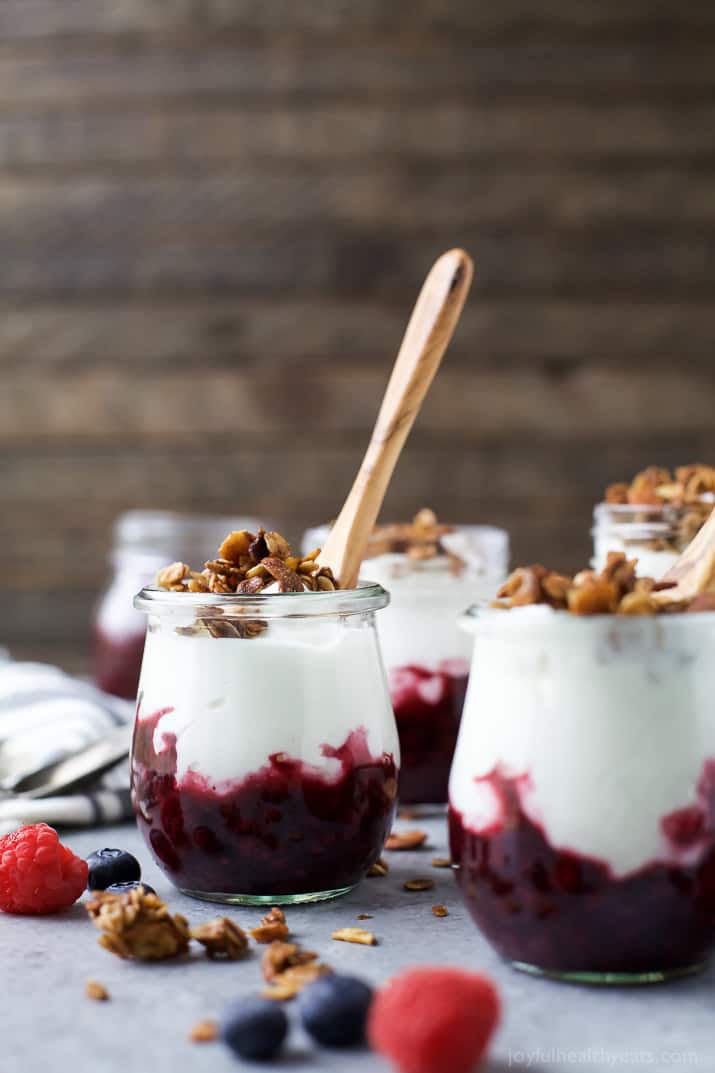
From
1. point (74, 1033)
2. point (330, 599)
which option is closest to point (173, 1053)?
point (74, 1033)

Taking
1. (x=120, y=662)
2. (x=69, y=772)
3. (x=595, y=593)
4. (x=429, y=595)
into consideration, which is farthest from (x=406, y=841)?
(x=120, y=662)

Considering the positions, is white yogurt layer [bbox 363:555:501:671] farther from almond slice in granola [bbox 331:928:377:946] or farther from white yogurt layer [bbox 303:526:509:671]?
almond slice in granola [bbox 331:928:377:946]

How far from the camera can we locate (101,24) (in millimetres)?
2955

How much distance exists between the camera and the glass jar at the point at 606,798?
2.41 ft

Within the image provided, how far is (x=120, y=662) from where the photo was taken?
1767 mm

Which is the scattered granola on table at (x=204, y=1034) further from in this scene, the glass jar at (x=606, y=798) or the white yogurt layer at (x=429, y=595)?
the white yogurt layer at (x=429, y=595)

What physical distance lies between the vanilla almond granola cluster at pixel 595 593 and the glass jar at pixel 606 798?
0.01 metres

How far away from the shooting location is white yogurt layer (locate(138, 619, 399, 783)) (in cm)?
90

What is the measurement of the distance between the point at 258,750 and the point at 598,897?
27cm

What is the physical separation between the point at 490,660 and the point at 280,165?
2.36 meters

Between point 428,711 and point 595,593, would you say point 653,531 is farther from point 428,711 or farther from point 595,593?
point 595,593

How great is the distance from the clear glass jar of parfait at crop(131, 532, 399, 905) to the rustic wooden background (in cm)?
207

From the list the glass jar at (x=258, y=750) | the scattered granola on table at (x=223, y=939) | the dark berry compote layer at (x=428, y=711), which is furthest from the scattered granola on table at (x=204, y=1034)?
the dark berry compote layer at (x=428, y=711)

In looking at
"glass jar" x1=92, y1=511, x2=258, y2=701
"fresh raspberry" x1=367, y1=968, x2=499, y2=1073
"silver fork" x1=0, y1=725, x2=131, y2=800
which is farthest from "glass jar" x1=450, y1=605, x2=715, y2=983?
"glass jar" x1=92, y1=511, x2=258, y2=701
